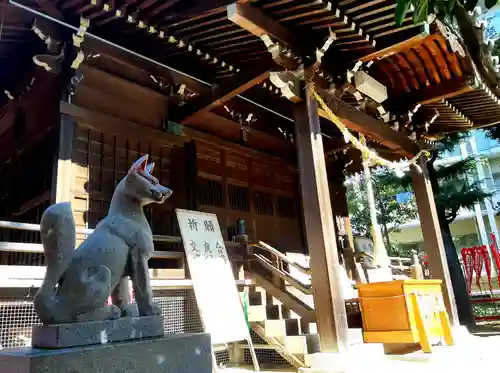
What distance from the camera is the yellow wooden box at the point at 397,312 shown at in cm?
555

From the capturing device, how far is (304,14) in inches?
201

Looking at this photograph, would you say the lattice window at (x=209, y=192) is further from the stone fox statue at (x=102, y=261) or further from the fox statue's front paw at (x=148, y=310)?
the fox statue's front paw at (x=148, y=310)

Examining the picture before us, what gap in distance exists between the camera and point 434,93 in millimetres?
7234

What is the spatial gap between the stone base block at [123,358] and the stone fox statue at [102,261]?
24 cm

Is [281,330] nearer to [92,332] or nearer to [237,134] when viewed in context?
[92,332]

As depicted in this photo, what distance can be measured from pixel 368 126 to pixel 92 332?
6.17m

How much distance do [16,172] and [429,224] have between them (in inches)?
308

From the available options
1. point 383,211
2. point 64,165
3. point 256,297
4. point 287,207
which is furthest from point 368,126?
point 383,211

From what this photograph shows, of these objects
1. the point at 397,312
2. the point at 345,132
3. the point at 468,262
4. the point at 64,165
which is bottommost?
the point at 397,312

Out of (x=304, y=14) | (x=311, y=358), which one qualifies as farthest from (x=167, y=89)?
(x=311, y=358)

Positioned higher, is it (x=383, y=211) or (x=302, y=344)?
(x=383, y=211)

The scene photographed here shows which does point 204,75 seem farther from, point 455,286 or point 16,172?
point 455,286

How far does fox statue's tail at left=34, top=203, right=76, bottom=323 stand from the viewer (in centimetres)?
234

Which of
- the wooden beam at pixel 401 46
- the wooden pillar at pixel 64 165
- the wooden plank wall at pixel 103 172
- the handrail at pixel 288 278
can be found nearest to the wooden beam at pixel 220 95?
the wooden plank wall at pixel 103 172
